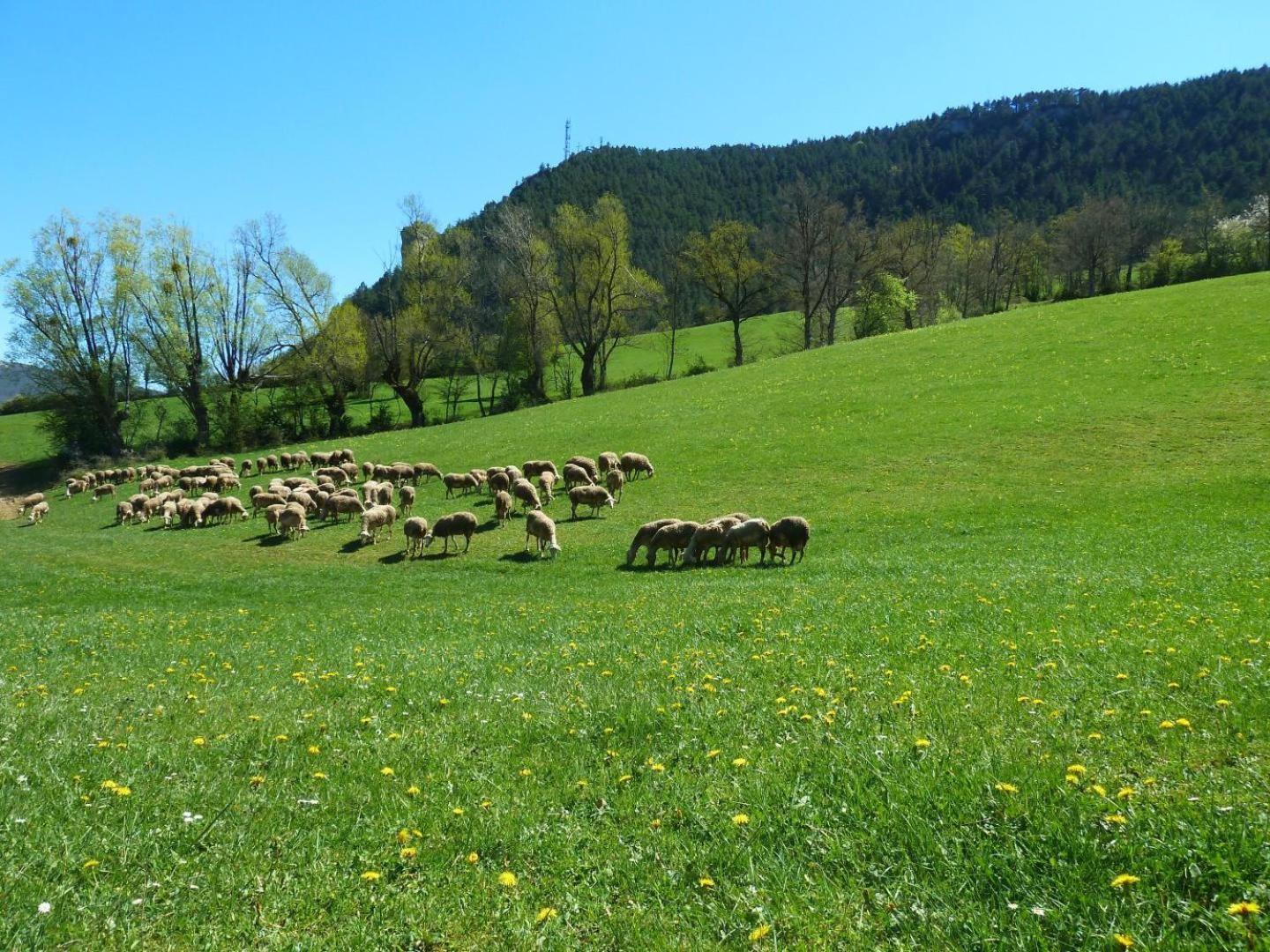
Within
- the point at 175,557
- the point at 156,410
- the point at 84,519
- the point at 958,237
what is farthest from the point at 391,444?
the point at 958,237

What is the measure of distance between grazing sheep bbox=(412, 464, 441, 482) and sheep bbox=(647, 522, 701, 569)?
67.5 feet

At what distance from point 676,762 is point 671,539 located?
16.7 meters

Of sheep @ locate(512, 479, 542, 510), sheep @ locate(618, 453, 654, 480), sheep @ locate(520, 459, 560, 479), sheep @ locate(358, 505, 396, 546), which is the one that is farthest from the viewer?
sheep @ locate(520, 459, 560, 479)

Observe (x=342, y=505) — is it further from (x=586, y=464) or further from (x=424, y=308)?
(x=424, y=308)

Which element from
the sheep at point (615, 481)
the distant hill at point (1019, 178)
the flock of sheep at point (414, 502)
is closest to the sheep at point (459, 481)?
the flock of sheep at point (414, 502)

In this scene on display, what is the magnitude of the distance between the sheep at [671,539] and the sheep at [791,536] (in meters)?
2.65

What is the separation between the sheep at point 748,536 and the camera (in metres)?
21.8

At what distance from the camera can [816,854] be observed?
4520mm

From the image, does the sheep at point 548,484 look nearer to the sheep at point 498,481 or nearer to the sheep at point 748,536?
the sheep at point 498,481

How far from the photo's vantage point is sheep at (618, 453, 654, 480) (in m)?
34.1

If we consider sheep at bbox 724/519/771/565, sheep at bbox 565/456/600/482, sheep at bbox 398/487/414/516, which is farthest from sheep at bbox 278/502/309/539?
sheep at bbox 724/519/771/565

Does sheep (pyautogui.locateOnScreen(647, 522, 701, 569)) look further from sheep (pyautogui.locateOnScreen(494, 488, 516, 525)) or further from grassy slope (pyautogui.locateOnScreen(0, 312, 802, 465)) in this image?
grassy slope (pyautogui.locateOnScreen(0, 312, 802, 465))

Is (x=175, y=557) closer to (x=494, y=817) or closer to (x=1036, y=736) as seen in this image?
(x=494, y=817)

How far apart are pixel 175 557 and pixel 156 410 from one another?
61200mm
